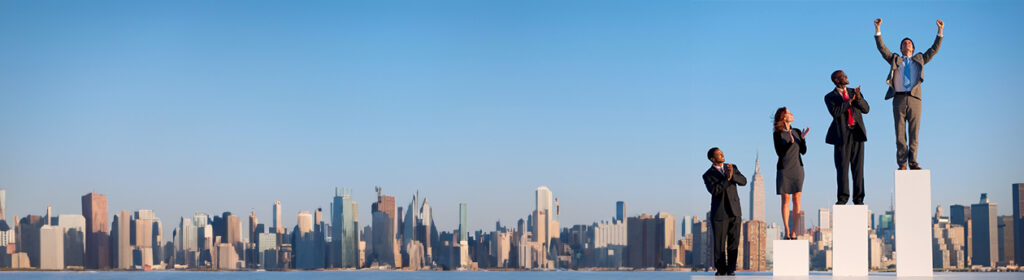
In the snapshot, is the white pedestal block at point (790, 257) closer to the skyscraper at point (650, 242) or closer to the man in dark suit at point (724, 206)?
the man in dark suit at point (724, 206)

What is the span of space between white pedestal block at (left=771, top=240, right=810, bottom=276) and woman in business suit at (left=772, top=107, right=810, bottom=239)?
0.25 metres

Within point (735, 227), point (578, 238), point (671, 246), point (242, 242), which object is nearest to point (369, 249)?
point (242, 242)

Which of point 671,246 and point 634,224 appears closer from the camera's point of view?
point 671,246

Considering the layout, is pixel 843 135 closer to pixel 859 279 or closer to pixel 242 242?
pixel 859 279

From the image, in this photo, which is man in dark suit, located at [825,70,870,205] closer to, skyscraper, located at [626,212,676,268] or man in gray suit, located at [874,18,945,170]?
man in gray suit, located at [874,18,945,170]

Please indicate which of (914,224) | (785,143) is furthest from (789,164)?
(914,224)

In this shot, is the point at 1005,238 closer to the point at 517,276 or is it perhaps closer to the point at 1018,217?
the point at 1018,217

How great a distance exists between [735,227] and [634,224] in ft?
179

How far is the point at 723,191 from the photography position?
12094 millimetres

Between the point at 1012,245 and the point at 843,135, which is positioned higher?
the point at 843,135

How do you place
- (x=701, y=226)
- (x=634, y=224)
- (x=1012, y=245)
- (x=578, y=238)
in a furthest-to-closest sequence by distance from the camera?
(x=578, y=238) < (x=634, y=224) < (x=701, y=226) < (x=1012, y=245)

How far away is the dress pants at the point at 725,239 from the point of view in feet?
40.1

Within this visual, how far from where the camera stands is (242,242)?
92.4m

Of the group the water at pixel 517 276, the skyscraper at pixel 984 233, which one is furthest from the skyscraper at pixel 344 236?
the skyscraper at pixel 984 233
